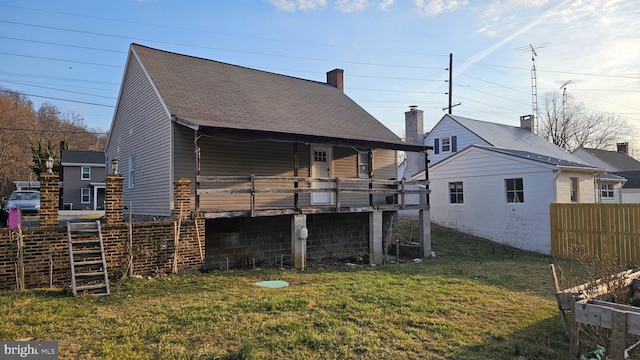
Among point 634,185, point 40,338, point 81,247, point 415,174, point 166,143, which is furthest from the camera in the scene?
point 634,185

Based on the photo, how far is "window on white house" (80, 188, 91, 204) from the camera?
1388 inches

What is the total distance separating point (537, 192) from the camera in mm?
15617

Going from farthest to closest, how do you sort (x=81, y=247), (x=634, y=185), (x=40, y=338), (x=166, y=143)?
(x=634, y=185), (x=166, y=143), (x=81, y=247), (x=40, y=338)

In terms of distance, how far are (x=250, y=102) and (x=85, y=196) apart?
28934 mm

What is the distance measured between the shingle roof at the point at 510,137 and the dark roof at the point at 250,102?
10.2m

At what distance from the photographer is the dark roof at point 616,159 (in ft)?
123

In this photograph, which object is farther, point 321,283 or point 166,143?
point 166,143

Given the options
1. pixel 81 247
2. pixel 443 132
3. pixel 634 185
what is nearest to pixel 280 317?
pixel 81 247

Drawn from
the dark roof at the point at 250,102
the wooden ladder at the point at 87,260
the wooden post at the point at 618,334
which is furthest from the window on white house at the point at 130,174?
the wooden post at the point at 618,334

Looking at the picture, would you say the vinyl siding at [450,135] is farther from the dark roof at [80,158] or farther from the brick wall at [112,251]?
the dark roof at [80,158]

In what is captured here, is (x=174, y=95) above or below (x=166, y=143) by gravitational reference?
above

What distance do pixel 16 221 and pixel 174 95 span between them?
18.5 ft

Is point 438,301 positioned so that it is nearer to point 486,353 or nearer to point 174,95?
point 486,353

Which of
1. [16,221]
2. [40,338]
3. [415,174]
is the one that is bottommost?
[40,338]
